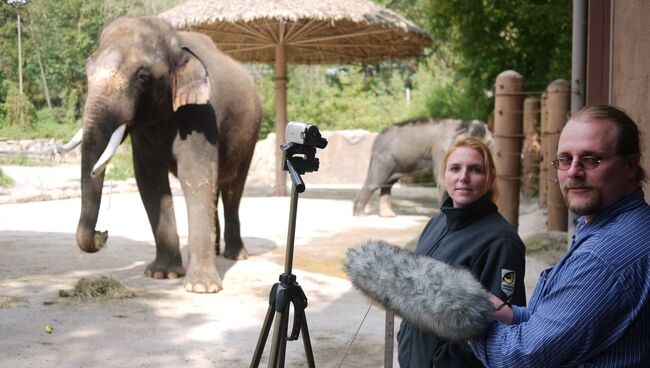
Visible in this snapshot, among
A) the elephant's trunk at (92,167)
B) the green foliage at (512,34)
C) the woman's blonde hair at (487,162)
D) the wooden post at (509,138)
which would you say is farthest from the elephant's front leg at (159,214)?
the green foliage at (512,34)

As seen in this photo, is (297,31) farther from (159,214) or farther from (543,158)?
(159,214)

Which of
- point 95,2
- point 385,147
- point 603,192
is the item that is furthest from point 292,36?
point 603,192

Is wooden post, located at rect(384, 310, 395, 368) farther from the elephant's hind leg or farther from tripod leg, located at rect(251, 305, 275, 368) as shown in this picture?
the elephant's hind leg

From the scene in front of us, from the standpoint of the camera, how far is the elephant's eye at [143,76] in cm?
515

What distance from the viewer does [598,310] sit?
132cm

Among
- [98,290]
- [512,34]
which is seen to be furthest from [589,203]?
[512,34]

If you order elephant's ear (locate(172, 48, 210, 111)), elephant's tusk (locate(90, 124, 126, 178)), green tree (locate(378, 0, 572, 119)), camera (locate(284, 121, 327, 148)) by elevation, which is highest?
green tree (locate(378, 0, 572, 119))

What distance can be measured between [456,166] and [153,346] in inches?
90.5

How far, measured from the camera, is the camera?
2354mm

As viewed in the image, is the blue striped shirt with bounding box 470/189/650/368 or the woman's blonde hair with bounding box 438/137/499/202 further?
the woman's blonde hair with bounding box 438/137/499/202

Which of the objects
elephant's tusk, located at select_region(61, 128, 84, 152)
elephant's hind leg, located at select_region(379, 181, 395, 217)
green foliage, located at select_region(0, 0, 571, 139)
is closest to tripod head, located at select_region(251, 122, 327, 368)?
elephant's tusk, located at select_region(61, 128, 84, 152)

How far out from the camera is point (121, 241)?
7586 millimetres

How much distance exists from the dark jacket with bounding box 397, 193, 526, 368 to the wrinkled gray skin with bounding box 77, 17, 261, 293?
320 cm

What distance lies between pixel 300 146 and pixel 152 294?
3.09 metres
